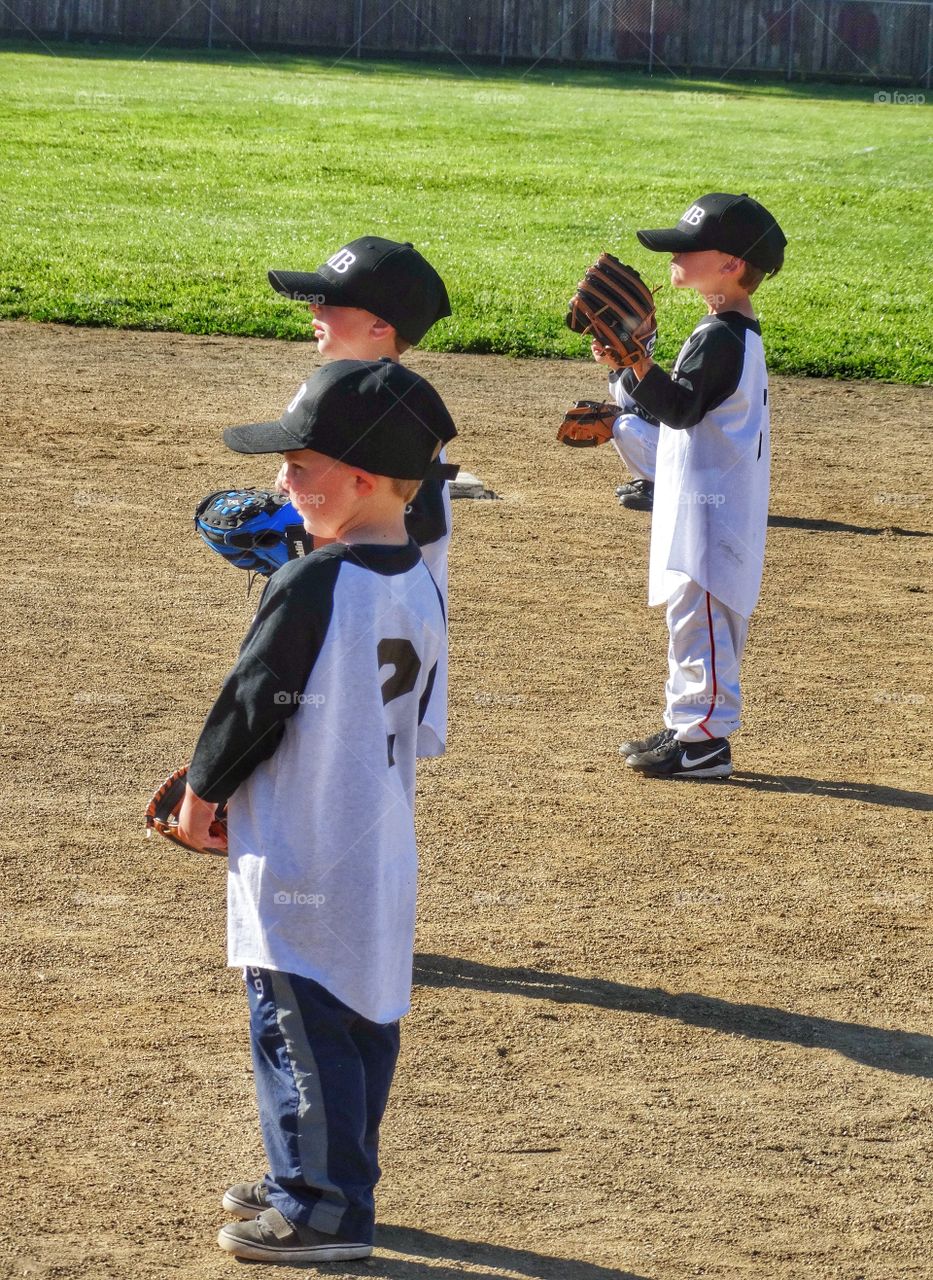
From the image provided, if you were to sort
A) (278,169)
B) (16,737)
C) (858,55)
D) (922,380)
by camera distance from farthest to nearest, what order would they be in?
(858,55) < (278,169) < (922,380) < (16,737)

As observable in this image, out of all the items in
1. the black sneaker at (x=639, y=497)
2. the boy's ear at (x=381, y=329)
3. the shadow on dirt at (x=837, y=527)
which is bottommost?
the shadow on dirt at (x=837, y=527)

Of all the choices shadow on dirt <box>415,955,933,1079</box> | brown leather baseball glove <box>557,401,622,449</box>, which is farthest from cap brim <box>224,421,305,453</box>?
brown leather baseball glove <box>557,401,622,449</box>

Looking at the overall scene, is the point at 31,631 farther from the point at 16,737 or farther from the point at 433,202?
the point at 433,202

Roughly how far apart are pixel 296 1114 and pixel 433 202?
60.4ft

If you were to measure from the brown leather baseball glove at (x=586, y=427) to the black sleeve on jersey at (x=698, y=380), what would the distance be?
2.33 m

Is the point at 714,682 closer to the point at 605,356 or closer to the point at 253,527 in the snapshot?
the point at 605,356

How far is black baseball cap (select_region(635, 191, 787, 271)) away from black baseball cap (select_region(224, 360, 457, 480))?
2.84m

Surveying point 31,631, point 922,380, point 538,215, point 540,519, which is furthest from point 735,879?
point 538,215

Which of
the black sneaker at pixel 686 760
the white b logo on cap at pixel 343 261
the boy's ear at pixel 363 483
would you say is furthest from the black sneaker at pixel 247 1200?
the black sneaker at pixel 686 760

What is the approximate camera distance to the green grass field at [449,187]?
14.5 meters

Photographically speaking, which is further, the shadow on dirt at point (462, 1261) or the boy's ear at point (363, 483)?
the shadow on dirt at point (462, 1261)

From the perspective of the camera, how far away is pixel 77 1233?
356cm

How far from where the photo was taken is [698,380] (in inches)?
231

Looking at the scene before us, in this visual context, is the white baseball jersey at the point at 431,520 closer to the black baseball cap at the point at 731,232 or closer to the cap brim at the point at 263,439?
the cap brim at the point at 263,439
